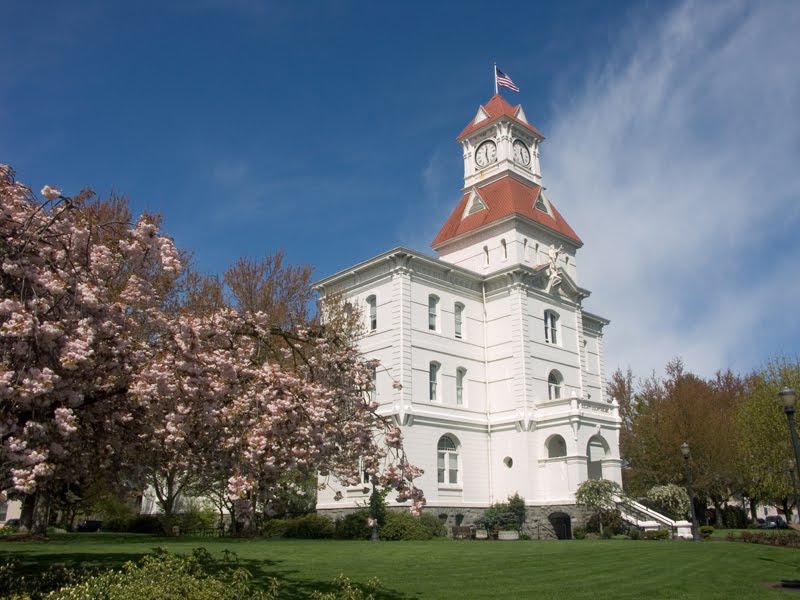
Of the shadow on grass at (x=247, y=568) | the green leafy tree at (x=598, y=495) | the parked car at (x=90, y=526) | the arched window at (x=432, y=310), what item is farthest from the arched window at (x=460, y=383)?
the parked car at (x=90, y=526)

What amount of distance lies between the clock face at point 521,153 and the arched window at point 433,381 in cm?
1762

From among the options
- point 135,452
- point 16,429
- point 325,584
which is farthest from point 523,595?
point 16,429

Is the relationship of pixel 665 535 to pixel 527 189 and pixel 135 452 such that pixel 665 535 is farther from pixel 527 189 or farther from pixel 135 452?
pixel 135 452

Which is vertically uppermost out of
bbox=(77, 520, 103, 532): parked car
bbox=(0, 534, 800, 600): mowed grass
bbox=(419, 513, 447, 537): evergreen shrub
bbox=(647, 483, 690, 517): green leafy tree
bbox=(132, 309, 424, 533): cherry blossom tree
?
bbox=(132, 309, 424, 533): cherry blossom tree

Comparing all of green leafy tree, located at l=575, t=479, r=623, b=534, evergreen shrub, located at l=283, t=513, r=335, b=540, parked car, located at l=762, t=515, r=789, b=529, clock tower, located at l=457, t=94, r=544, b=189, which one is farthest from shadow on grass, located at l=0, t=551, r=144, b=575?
parked car, located at l=762, t=515, r=789, b=529

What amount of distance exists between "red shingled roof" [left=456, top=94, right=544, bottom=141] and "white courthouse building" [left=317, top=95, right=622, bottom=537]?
4.95 meters

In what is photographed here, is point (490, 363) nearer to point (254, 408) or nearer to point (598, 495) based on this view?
point (598, 495)

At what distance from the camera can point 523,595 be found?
493 inches

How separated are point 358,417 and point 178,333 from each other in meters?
3.61

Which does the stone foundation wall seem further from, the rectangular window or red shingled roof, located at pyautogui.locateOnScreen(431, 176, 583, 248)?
red shingled roof, located at pyautogui.locateOnScreen(431, 176, 583, 248)

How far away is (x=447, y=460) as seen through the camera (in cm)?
3659

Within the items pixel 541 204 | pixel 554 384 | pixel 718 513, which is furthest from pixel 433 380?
pixel 718 513

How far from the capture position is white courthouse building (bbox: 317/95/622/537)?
35.9m

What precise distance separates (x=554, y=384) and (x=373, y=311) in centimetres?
1203
